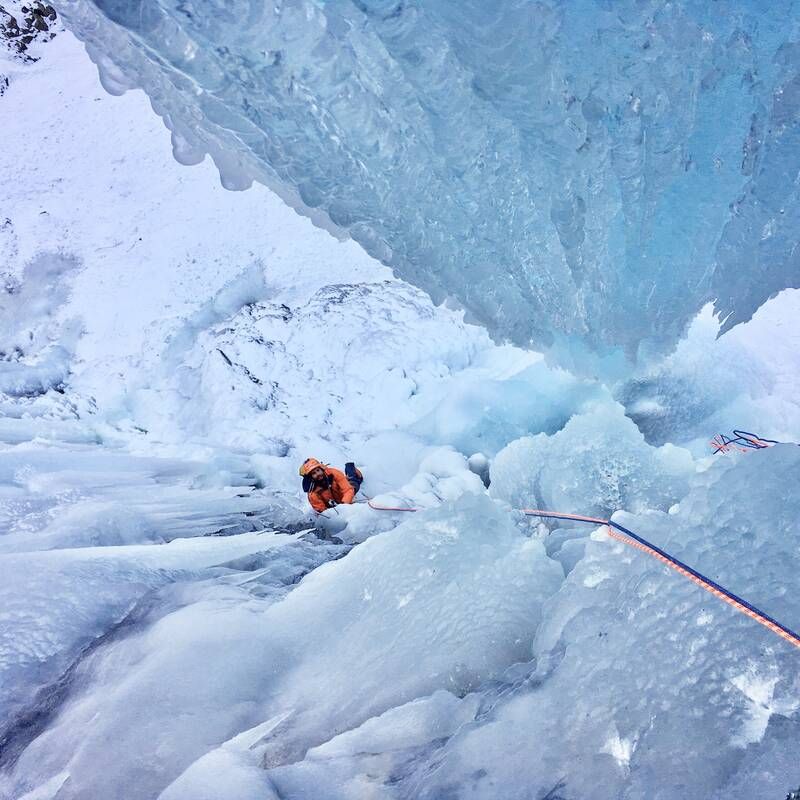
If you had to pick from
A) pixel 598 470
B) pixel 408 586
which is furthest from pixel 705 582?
pixel 598 470

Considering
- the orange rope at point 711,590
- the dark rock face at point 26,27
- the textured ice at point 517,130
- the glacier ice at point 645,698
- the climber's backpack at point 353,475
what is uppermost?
the dark rock face at point 26,27

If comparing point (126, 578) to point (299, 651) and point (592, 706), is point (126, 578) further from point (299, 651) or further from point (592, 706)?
point (592, 706)

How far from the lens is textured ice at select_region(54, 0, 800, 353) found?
276 cm

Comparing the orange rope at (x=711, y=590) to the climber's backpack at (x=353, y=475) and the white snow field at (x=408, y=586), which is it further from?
the climber's backpack at (x=353, y=475)

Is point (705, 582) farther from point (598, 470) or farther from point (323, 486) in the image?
point (323, 486)

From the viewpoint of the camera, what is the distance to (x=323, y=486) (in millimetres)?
4758

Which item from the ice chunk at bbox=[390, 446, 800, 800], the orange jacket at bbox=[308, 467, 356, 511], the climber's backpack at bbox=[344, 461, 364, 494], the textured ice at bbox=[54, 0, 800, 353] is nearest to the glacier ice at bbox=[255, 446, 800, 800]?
the ice chunk at bbox=[390, 446, 800, 800]

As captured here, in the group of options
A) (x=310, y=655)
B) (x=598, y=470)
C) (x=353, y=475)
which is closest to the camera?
(x=310, y=655)

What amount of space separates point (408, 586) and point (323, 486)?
2.56m

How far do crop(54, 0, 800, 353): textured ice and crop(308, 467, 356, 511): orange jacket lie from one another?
1.84 m

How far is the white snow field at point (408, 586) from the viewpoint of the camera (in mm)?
1441

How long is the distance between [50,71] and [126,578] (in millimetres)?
11663

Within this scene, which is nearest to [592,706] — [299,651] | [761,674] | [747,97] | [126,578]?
[761,674]

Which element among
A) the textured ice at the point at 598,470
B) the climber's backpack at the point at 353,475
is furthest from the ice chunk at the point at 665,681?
the climber's backpack at the point at 353,475
